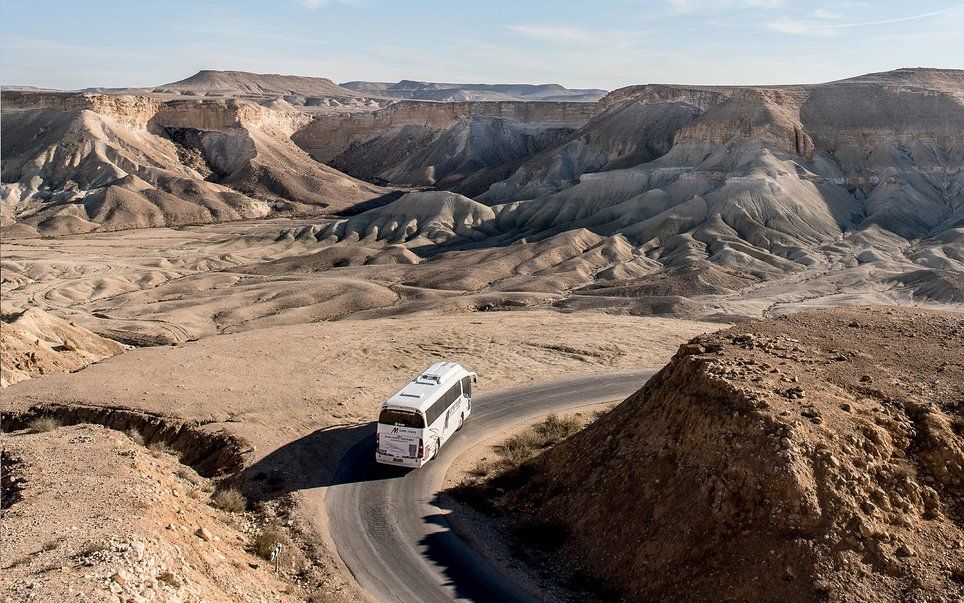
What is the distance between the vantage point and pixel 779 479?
13.4 meters

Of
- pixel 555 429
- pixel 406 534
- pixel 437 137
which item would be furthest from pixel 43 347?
pixel 437 137

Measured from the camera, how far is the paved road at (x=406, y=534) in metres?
14.7

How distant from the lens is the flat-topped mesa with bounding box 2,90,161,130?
127 m

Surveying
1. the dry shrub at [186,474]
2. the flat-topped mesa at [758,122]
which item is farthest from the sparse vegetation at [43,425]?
the flat-topped mesa at [758,122]

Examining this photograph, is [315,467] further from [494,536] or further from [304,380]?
[304,380]

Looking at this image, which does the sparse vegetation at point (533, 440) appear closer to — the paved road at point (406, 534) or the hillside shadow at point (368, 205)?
the paved road at point (406, 534)

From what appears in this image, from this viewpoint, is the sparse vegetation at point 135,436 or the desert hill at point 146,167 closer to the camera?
the sparse vegetation at point 135,436

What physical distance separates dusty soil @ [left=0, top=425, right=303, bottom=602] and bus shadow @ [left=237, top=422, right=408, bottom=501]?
119 cm

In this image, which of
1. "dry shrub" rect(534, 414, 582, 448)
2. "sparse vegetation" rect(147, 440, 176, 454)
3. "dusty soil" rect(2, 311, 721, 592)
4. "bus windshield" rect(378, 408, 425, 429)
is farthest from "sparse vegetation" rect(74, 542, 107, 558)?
"dry shrub" rect(534, 414, 582, 448)

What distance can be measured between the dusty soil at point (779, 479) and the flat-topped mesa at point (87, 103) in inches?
5151

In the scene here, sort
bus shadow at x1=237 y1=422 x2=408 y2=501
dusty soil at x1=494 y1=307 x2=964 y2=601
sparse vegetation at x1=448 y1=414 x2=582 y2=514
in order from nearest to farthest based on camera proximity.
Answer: dusty soil at x1=494 y1=307 x2=964 y2=601 < sparse vegetation at x1=448 y1=414 x2=582 y2=514 < bus shadow at x1=237 y1=422 x2=408 y2=501

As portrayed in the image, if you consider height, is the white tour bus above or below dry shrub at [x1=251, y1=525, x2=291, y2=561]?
above

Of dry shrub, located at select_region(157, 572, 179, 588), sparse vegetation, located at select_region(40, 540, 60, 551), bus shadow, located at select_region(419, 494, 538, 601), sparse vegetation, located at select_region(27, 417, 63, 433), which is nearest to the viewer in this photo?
dry shrub, located at select_region(157, 572, 179, 588)

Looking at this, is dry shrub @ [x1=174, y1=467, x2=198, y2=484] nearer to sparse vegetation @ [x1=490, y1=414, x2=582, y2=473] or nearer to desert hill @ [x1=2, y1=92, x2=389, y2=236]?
sparse vegetation @ [x1=490, y1=414, x2=582, y2=473]
